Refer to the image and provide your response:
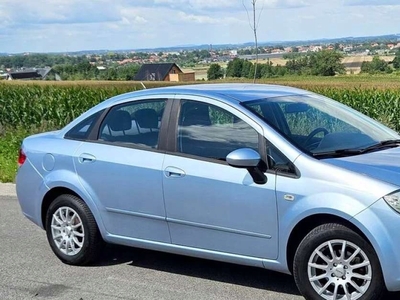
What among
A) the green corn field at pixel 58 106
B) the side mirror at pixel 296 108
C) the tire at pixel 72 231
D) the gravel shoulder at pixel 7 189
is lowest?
the green corn field at pixel 58 106

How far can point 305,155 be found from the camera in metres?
5.10

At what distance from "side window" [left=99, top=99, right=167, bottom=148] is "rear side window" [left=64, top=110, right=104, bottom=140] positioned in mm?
124

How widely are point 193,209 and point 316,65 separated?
155ft

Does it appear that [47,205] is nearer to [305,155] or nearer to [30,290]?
[30,290]

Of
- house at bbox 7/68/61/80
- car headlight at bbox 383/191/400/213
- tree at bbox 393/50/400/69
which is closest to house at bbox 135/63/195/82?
house at bbox 7/68/61/80

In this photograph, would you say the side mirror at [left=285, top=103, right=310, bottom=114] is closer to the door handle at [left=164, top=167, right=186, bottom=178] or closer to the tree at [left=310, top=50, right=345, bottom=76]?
the door handle at [left=164, top=167, right=186, bottom=178]

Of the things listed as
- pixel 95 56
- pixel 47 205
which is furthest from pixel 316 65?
pixel 47 205

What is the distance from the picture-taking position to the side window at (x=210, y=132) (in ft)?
17.9

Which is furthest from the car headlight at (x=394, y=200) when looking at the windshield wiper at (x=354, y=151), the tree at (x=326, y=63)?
the tree at (x=326, y=63)

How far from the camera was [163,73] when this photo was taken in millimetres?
48000

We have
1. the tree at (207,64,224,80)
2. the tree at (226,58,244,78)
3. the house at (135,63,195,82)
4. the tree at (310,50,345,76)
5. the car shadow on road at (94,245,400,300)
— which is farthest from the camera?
the tree at (310,50,345,76)

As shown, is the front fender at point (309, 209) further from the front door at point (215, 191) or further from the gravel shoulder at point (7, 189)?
the gravel shoulder at point (7, 189)

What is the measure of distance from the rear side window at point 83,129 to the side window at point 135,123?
0.12 m

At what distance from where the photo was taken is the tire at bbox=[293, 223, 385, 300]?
4.75 meters
